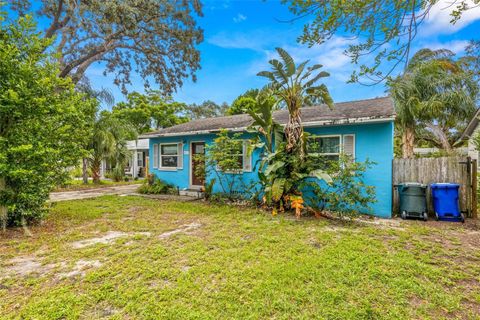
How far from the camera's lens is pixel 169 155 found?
1175 cm

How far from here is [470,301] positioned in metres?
2.81

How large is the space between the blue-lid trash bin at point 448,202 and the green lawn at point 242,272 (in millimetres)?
550

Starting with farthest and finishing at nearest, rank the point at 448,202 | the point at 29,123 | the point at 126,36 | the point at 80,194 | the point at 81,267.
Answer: the point at 126,36 → the point at 80,194 → the point at 448,202 → the point at 29,123 → the point at 81,267

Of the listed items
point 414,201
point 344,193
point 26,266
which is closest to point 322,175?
point 344,193

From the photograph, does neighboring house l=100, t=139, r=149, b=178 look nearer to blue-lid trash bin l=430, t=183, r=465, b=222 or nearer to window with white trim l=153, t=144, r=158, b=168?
window with white trim l=153, t=144, r=158, b=168

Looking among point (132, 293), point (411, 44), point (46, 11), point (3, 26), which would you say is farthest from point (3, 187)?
point (46, 11)

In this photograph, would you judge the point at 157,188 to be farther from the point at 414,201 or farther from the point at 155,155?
the point at 414,201

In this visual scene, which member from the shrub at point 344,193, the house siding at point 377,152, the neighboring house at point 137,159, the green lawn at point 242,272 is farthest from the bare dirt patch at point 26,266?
the neighboring house at point 137,159

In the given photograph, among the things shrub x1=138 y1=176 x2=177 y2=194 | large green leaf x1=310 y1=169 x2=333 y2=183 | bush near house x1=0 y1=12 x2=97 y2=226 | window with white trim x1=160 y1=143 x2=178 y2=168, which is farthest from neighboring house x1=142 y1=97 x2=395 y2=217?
bush near house x1=0 y1=12 x2=97 y2=226

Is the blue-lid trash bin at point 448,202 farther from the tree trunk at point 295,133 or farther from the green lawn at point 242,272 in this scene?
the tree trunk at point 295,133

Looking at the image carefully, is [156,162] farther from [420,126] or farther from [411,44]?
[420,126]

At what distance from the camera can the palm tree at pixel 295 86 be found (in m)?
7.00

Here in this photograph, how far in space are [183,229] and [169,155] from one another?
668 centimetres

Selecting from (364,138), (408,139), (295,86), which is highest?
(295,86)
